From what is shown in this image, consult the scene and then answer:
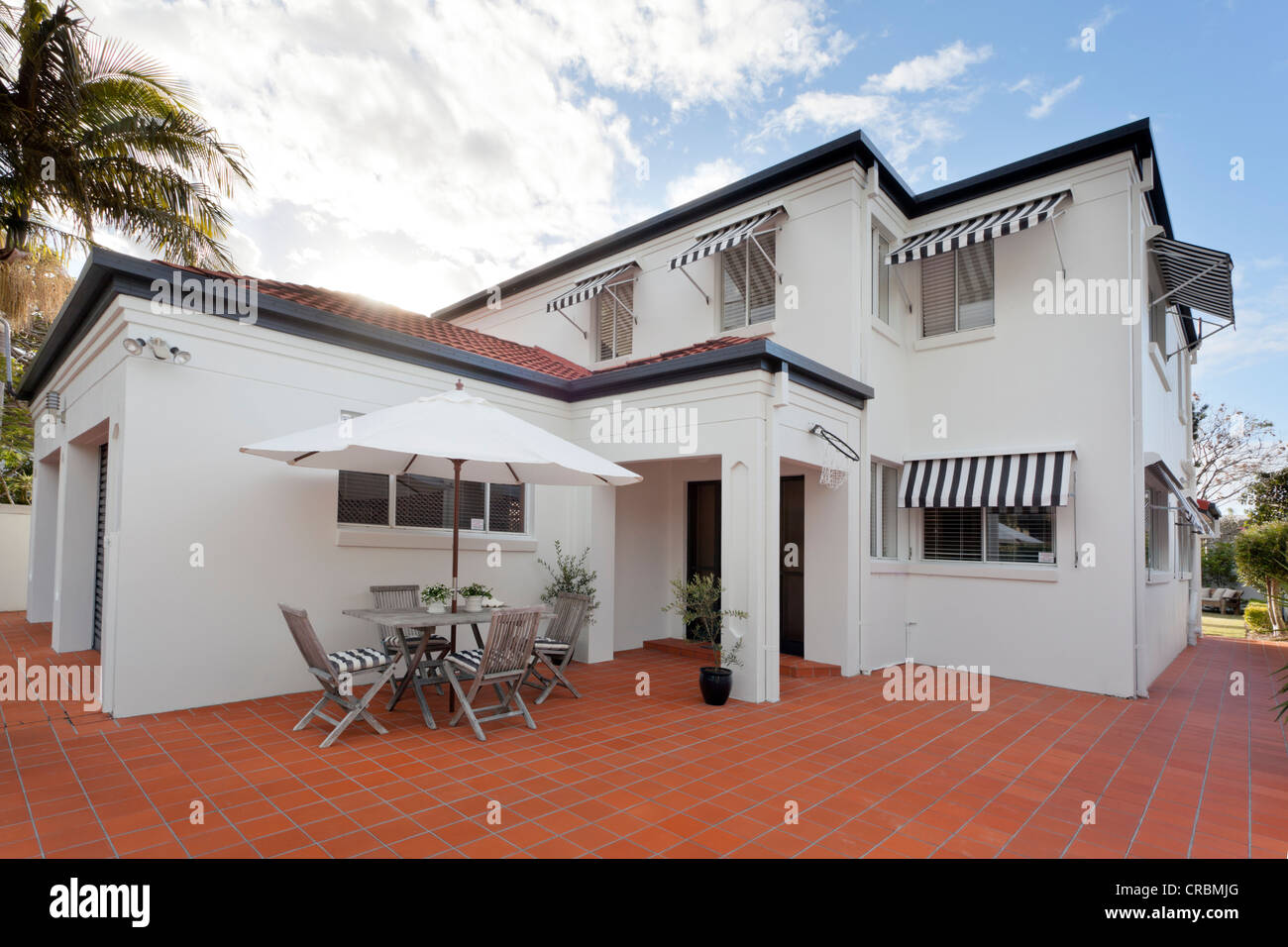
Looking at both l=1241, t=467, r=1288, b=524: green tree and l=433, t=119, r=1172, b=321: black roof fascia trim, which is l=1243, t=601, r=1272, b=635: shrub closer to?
l=1241, t=467, r=1288, b=524: green tree

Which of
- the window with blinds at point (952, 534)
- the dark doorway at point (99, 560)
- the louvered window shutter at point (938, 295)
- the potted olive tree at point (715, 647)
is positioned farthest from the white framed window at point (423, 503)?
the louvered window shutter at point (938, 295)

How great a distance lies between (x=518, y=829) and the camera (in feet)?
13.6

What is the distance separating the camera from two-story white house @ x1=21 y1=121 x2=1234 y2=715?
6926 millimetres

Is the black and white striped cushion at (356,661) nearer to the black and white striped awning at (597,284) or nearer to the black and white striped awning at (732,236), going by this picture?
the black and white striped awning at (732,236)

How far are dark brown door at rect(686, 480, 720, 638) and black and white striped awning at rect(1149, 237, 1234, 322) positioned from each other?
705cm

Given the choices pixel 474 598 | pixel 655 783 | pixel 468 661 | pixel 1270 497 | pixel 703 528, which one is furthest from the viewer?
pixel 1270 497

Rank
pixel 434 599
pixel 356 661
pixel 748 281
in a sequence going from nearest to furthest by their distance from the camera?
pixel 356 661, pixel 434 599, pixel 748 281

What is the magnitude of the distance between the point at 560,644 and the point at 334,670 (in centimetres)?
278

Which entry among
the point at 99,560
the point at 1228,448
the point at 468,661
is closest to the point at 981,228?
the point at 468,661

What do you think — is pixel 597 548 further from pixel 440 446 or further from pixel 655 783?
pixel 655 783

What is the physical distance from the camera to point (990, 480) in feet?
32.2

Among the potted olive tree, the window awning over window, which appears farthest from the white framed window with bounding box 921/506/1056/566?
the potted olive tree
